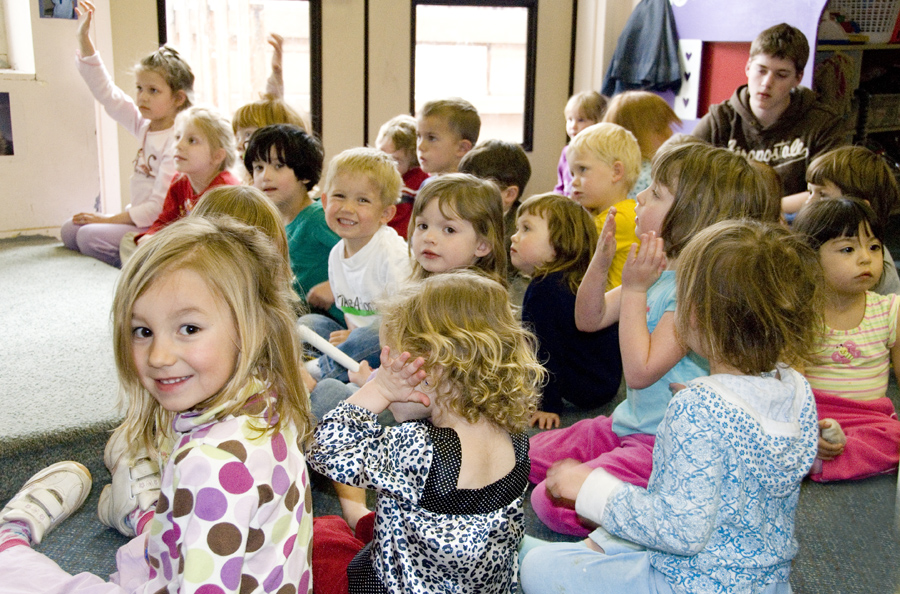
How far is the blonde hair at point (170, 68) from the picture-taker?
10.8 feet

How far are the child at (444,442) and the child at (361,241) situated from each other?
3.17 ft

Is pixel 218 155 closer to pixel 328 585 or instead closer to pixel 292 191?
pixel 292 191

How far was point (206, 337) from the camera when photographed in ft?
3.40

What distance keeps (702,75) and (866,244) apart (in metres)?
2.38

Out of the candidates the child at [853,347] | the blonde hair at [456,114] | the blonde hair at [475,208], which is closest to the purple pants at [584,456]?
the blonde hair at [475,208]

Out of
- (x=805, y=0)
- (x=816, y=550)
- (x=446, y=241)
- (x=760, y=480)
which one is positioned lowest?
(x=816, y=550)

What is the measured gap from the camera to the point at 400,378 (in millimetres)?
1140

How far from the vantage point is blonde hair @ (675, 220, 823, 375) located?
1.11 meters

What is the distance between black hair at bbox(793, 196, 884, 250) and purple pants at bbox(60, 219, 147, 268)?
105 inches

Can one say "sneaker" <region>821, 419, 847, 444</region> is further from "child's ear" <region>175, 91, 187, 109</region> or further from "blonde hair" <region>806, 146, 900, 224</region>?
"child's ear" <region>175, 91, 187, 109</region>

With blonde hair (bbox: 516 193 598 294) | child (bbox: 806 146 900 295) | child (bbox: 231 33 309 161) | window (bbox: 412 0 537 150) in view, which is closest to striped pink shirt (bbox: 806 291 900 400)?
child (bbox: 806 146 900 295)

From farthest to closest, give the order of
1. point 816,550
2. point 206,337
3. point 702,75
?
point 702,75 < point 816,550 < point 206,337

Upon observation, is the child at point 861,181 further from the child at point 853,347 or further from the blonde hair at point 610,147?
the blonde hair at point 610,147

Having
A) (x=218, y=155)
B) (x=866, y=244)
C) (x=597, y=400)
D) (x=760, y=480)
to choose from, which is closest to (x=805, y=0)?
(x=866, y=244)
